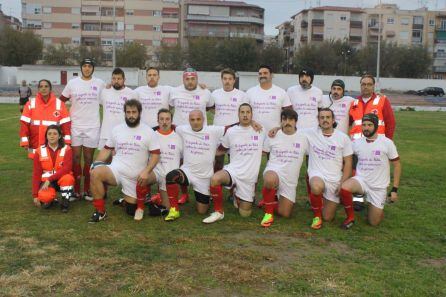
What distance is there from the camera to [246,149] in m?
6.57

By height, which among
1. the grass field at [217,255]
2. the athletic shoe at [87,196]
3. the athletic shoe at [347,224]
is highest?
the athletic shoe at [347,224]

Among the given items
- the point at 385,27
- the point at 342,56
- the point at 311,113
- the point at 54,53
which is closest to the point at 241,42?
the point at 342,56

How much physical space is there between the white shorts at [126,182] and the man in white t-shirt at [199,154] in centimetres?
62

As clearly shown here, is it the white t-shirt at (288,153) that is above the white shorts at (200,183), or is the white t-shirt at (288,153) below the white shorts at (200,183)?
above

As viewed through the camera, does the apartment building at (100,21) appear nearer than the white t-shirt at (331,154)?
No

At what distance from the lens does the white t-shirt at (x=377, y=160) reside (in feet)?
20.6

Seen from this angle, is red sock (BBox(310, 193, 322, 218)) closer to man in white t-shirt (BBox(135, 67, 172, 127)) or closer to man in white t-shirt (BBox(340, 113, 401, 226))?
man in white t-shirt (BBox(340, 113, 401, 226))

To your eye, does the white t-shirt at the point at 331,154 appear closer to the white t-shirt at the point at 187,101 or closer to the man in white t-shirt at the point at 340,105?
the man in white t-shirt at the point at 340,105

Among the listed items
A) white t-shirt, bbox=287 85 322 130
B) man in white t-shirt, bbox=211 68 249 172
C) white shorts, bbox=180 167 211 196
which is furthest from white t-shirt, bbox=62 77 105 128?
white t-shirt, bbox=287 85 322 130

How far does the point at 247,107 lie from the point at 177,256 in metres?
2.38

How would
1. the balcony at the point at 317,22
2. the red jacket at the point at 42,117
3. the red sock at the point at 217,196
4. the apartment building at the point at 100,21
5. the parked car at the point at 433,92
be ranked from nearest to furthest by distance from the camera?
the red sock at the point at 217,196
the red jacket at the point at 42,117
the parked car at the point at 433,92
the apartment building at the point at 100,21
the balcony at the point at 317,22

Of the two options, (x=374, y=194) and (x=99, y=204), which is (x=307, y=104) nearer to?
(x=374, y=194)

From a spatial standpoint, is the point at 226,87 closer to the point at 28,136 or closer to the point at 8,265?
the point at 28,136

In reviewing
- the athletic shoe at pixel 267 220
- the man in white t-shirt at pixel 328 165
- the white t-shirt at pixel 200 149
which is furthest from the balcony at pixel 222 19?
the athletic shoe at pixel 267 220
